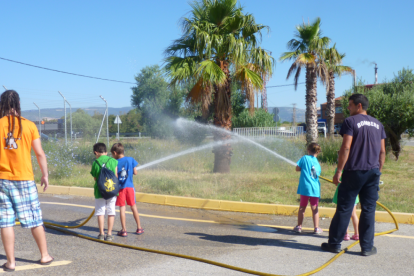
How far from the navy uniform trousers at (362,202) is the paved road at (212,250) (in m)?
0.23

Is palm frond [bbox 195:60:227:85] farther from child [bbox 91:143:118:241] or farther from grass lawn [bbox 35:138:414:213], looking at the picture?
child [bbox 91:143:118:241]

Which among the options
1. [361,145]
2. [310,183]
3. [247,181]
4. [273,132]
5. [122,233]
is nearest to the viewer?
[361,145]

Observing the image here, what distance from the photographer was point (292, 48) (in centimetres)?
1661

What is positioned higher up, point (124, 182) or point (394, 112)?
point (394, 112)

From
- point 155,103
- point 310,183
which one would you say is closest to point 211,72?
point 310,183

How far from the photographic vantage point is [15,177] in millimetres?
3697

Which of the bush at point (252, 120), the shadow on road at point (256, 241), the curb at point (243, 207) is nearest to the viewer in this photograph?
the shadow on road at point (256, 241)

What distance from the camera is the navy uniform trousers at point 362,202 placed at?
4.41 metres

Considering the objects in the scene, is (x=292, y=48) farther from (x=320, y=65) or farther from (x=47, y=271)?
(x=47, y=271)

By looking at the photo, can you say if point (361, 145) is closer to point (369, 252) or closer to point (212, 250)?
point (369, 252)

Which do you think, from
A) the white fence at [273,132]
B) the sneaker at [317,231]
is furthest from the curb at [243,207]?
the white fence at [273,132]

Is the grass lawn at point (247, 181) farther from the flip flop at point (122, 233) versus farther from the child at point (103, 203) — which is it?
the child at point (103, 203)

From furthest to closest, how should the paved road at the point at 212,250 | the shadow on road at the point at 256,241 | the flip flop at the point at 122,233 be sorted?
the flip flop at the point at 122,233, the shadow on road at the point at 256,241, the paved road at the point at 212,250

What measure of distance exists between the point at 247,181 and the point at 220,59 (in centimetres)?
403
